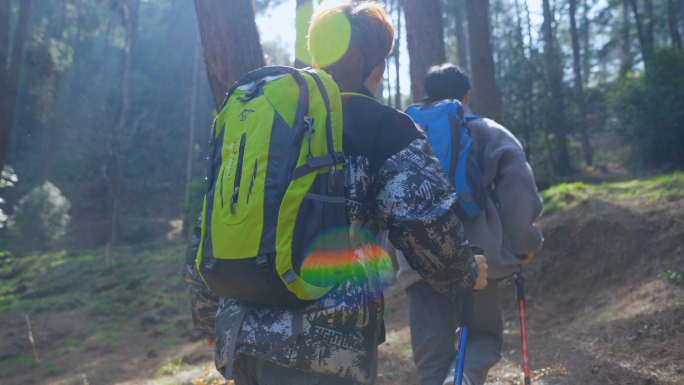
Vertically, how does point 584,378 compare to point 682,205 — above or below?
below

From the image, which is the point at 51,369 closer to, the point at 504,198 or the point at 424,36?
the point at 424,36

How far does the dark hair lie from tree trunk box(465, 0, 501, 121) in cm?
602

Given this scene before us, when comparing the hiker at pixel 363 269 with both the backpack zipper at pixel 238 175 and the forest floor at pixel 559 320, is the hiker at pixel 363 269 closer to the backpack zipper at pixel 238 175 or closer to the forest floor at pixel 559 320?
the backpack zipper at pixel 238 175

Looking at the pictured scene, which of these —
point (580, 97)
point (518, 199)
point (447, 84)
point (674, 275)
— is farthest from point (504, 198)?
point (580, 97)

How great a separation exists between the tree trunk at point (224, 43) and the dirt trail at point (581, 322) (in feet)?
8.06

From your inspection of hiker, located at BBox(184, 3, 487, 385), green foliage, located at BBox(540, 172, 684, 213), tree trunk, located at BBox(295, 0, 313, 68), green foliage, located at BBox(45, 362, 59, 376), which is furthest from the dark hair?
green foliage, located at BBox(45, 362, 59, 376)

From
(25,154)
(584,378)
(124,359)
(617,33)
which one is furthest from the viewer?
(25,154)

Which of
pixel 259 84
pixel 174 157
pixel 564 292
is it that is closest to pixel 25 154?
pixel 174 157

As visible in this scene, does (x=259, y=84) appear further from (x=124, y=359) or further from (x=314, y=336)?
(x=124, y=359)

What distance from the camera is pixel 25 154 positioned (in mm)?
40625

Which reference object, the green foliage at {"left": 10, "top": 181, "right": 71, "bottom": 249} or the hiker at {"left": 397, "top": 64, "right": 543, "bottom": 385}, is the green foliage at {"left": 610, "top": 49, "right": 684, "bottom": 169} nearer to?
the hiker at {"left": 397, "top": 64, "right": 543, "bottom": 385}

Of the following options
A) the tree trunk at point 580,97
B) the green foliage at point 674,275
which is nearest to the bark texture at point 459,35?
the tree trunk at point 580,97

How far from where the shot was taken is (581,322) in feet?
19.6

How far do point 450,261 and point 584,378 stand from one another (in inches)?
118
